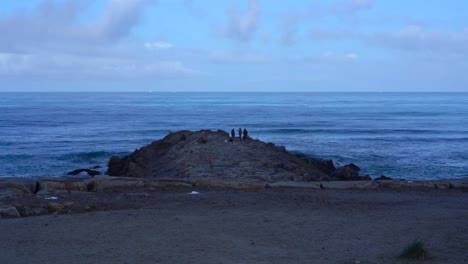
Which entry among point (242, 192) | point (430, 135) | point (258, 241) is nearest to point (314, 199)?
point (242, 192)

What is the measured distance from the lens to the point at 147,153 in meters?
26.5

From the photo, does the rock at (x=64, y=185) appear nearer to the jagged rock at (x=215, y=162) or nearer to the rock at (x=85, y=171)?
the jagged rock at (x=215, y=162)

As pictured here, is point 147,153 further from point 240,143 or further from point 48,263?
point 48,263

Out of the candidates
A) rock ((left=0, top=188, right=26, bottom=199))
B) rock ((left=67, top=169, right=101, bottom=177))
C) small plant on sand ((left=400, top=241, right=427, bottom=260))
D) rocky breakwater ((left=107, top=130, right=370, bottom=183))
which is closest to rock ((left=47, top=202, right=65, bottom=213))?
rock ((left=0, top=188, right=26, bottom=199))

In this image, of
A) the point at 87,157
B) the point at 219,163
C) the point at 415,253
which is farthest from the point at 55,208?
the point at 87,157

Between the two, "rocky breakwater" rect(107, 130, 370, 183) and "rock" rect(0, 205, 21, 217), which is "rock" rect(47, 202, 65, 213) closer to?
"rock" rect(0, 205, 21, 217)

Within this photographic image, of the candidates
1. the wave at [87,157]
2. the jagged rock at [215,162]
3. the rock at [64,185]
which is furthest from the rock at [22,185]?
the wave at [87,157]

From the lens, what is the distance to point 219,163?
19.3 meters

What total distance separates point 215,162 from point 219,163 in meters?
0.22

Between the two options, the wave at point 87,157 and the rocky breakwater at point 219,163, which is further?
the wave at point 87,157

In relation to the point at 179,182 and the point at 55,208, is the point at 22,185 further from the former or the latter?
the point at 179,182

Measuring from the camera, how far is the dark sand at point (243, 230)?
24.5 ft

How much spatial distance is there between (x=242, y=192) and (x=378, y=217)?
11.8 feet

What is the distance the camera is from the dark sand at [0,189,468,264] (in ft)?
24.5
